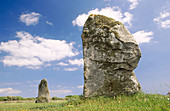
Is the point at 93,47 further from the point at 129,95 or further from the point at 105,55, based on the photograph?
the point at 129,95

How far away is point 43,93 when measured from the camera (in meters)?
17.1

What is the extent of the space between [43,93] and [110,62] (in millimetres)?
10845

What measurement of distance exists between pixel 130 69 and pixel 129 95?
61.9 inches

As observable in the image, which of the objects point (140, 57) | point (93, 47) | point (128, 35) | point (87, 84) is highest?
point (128, 35)

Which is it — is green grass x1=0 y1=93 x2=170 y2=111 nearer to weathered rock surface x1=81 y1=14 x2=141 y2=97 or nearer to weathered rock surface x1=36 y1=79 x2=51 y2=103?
weathered rock surface x1=81 y1=14 x2=141 y2=97

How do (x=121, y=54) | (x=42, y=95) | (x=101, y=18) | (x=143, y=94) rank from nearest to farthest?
1. (x=143, y=94)
2. (x=121, y=54)
3. (x=101, y=18)
4. (x=42, y=95)

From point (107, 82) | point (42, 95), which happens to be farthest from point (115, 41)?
point (42, 95)

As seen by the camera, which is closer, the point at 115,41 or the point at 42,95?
the point at 115,41

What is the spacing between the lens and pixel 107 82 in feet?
30.0

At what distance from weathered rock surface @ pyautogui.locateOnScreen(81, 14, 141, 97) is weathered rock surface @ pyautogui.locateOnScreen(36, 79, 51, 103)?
9169mm

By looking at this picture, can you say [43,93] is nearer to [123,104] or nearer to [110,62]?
[110,62]

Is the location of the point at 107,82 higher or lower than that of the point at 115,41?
lower

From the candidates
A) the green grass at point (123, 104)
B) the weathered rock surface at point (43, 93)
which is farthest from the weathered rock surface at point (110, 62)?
the weathered rock surface at point (43, 93)

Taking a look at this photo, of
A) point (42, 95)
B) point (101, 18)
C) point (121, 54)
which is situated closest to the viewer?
point (121, 54)
